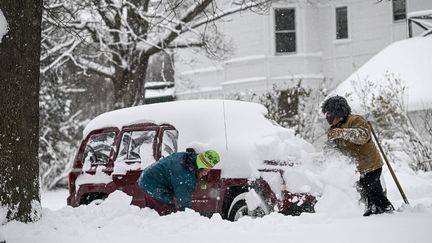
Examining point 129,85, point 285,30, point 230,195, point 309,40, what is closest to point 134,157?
point 230,195

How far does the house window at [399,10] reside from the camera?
20.2 m

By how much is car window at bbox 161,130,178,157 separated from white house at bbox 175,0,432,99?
41.7ft

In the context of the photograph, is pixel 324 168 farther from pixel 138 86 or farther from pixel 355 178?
pixel 138 86

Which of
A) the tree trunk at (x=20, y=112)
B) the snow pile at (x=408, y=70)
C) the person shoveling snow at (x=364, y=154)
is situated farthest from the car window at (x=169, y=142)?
the snow pile at (x=408, y=70)

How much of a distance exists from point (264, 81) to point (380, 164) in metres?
14.1

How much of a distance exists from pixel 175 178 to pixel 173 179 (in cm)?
3

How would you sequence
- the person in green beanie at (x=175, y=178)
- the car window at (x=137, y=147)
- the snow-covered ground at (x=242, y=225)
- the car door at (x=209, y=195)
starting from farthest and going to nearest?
the car window at (x=137, y=147) → the car door at (x=209, y=195) → the person in green beanie at (x=175, y=178) → the snow-covered ground at (x=242, y=225)

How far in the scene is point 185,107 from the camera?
7586mm

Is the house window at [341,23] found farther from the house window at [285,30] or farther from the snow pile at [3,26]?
the snow pile at [3,26]

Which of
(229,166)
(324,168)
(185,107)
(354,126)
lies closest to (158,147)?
(185,107)

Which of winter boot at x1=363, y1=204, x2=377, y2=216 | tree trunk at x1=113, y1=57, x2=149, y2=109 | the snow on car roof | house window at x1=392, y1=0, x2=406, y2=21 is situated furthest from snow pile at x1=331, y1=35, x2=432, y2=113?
winter boot at x1=363, y1=204, x2=377, y2=216

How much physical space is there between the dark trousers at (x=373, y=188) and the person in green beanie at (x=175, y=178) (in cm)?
153

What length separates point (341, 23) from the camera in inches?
839

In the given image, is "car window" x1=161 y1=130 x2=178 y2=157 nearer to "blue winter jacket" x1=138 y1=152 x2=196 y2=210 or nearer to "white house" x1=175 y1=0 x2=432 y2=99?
"blue winter jacket" x1=138 y1=152 x2=196 y2=210
